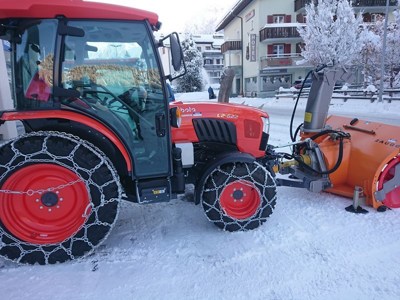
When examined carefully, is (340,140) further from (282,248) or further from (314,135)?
(282,248)

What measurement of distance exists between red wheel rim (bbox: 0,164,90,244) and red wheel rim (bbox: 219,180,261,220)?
1.28 metres

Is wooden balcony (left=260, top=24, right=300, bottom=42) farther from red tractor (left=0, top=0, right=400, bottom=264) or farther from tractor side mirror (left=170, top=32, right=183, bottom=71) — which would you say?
tractor side mirror (left=170, top=32, right=183, bottom=71)

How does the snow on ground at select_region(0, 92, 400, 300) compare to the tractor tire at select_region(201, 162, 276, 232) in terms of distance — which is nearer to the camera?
the snow on ground at select_region(0, 92, 400, 300)

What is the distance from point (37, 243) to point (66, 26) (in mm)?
1767

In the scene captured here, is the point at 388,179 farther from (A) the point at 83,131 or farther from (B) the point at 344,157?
(A) the point at 83,131

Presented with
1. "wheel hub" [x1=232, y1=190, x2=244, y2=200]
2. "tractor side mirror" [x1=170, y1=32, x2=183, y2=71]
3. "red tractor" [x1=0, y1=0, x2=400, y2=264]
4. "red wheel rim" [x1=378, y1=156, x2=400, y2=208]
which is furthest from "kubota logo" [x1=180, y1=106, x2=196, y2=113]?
"red wheel rim" [x1=378, y1=156, x2=400, y2=208]

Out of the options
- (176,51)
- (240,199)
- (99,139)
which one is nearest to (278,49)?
(240,199)

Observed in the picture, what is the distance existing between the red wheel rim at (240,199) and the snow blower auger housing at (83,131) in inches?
2.8

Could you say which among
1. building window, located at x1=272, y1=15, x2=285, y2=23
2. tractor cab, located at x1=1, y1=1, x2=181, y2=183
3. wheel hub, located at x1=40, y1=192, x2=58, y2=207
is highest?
building window, located at x1=272, y1=15, x2=285, y2=23

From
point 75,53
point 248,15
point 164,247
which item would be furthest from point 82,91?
point 248,15

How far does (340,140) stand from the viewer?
361 cm

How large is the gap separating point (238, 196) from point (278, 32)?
88.3 ft

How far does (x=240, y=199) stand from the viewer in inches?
125

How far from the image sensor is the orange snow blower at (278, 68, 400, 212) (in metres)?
3.30
